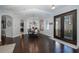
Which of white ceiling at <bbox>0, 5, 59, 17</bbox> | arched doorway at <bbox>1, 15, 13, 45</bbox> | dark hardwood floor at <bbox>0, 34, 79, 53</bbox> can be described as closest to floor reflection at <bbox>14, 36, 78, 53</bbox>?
dark hardwood floor at <bbox>0, 34, 79, 53</bbox>

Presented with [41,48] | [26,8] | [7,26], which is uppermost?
[26,8]

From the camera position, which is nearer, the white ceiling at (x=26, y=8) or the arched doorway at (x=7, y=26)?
the white ceiling at (x=26, y=8)

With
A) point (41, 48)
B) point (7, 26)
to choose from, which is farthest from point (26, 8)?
point (7, 26)

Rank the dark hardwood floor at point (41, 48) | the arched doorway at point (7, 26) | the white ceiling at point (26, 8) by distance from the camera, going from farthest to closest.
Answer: the arched doorway at point (7, 26), the dark hardwood floor at point (41, 48), the white ceiling at point (26, 8)

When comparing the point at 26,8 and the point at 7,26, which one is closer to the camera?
the point at 26,8

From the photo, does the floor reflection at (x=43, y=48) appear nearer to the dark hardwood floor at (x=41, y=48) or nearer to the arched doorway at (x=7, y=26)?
the dark hardwood floor at (x=41, y=48)

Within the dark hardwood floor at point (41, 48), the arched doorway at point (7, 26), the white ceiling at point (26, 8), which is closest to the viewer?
the white ceiling at point (26, 8)

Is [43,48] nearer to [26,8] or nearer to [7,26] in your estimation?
[26,8]

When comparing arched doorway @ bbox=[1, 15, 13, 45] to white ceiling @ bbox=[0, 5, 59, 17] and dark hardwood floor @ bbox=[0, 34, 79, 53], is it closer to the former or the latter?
dark hardwood floor @ bbox=[0, 34, 79, 53]

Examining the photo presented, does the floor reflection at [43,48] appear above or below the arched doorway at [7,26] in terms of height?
below

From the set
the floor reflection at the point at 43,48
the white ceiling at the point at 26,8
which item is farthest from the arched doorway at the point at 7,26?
the white ceiling at the point at 26,8

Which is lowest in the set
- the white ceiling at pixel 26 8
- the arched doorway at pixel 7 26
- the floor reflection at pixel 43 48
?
the floor reflection at pixel 43 48
